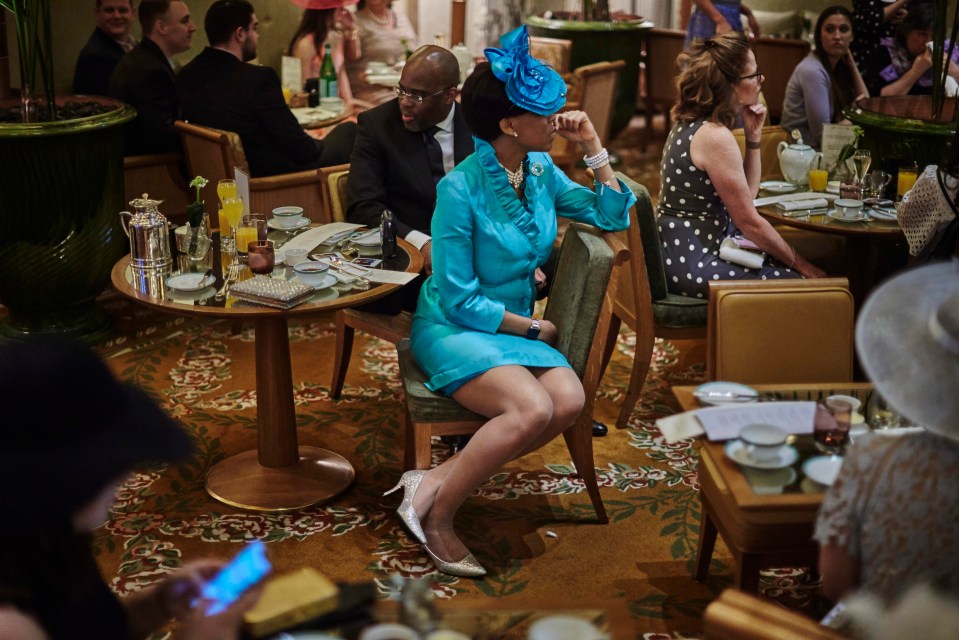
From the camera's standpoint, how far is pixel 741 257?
159 inches

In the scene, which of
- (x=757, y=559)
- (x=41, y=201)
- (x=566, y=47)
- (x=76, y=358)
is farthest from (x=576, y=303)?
(x=566, y=47)

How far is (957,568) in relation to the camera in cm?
182

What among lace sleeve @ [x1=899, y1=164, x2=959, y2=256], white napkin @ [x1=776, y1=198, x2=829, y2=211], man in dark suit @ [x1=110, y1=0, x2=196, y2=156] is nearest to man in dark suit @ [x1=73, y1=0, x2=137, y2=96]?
man in dark suit @ [x1=110, y1=0, x2=196, y2=156]

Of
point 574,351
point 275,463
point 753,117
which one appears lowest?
point 275,463

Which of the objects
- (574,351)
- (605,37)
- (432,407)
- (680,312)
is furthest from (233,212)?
(605,37)

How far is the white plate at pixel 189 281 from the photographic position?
3.33 metres

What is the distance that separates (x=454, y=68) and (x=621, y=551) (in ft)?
5.64

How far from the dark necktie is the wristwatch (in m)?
0.91

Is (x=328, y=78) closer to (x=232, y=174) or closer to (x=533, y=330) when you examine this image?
(x=232, y=174)

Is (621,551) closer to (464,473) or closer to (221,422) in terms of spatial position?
(464,473)

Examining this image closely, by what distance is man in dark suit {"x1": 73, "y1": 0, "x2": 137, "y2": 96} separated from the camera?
5.41 metres

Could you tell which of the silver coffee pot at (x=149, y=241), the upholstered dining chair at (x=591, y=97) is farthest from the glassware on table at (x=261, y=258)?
the upholstered dining chair at (x=591, y=97)

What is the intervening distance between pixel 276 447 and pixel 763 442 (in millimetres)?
1853

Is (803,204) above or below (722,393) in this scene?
above
